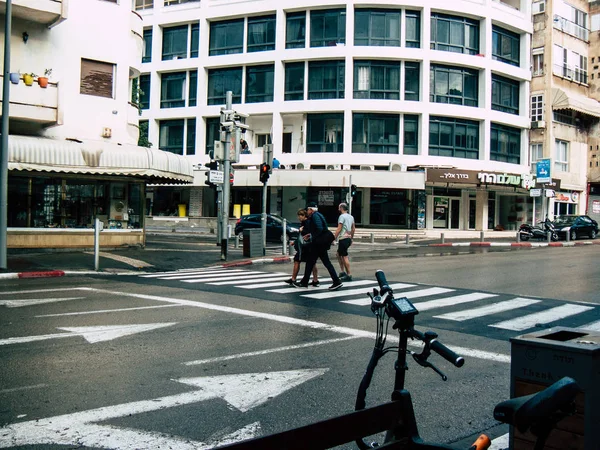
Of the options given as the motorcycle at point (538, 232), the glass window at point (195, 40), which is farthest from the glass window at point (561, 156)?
the glass window at point (195, 40)

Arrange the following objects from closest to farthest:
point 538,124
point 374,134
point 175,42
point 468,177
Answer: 1. point 468,177
2. point 374,134
3. point 538,124
4. point 175,42

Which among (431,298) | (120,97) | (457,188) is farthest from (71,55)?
(457,188)

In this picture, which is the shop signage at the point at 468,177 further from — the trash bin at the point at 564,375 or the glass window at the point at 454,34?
the trash bin at the point at 564,375

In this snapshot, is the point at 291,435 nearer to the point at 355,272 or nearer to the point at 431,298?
the point at 431,298

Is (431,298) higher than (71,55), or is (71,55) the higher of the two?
(71,55)

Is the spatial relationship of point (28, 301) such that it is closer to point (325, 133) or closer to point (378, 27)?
point (325, 133)

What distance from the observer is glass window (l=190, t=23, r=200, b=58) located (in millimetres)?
44656

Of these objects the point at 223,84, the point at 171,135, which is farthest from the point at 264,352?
the point at 171,135

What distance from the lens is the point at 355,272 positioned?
57.4 feet

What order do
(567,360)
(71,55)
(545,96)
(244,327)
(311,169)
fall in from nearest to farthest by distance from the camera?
(567,360) < (244,327) < (71,55) < (311,169) < (545,96)

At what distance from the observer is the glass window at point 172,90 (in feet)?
149

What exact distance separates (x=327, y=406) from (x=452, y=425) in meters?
1.09

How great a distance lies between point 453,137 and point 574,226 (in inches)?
386

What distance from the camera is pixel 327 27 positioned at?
40344 mm
